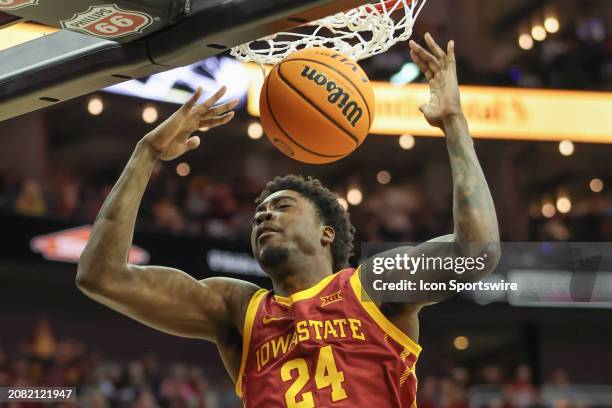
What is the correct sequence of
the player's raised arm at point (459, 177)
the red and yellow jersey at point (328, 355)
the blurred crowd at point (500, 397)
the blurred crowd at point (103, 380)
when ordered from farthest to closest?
the blurred crowd at point (500, 397) < the blurred crowd at point (103, 380) < the red and yellow jersey at point (328, 355) < the player's raised arm at point (459, 177)

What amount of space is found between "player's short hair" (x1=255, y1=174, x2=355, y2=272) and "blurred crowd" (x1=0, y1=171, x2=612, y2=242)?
953 centimetres

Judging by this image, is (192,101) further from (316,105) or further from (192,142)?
(316,105)

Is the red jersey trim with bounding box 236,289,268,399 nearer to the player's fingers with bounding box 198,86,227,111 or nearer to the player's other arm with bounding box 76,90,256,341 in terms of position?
the player's other arm with bounding box 76,90,256,341

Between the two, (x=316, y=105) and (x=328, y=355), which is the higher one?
(x=316, y=105)

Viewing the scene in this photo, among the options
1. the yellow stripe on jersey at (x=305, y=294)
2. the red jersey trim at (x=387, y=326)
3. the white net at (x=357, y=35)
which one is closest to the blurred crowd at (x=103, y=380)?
the yellow stripe on jersey at (x=305, y=294)

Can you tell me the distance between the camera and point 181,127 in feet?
12.6

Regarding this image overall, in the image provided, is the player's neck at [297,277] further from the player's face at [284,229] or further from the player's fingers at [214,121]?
the player's fingers at [214,121]

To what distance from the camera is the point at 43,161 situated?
52.6 feet

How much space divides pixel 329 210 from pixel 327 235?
0.45 ft

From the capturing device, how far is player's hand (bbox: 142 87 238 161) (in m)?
3.82

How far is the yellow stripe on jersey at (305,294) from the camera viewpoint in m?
3.98

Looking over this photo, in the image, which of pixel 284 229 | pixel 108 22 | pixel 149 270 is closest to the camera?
pixel 108 22

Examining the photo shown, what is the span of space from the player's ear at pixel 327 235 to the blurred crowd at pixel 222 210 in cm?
971

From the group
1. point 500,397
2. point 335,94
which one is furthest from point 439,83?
point 500,397
